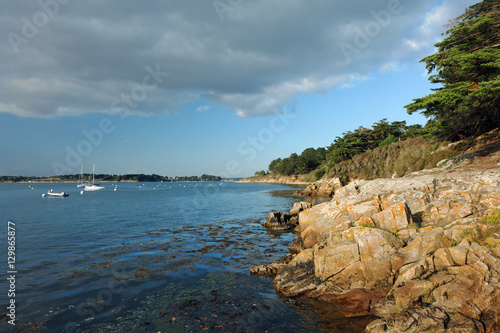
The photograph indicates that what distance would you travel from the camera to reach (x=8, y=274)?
47.4 ft

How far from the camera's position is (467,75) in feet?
73.7

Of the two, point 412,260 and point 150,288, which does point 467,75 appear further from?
point 150,288

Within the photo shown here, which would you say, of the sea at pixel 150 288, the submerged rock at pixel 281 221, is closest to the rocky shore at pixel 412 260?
the sea at pixel 150 288

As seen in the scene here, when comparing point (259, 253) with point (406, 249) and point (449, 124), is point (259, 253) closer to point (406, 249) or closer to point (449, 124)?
point (406, 249)

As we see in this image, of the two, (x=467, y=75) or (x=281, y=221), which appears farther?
(x=281, y=221)

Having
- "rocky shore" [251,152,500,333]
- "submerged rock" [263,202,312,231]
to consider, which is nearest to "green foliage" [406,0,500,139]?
"rocky shore" [251,152,500,333]

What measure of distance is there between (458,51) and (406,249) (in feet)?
67.3

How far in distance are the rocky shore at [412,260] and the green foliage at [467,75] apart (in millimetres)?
6188

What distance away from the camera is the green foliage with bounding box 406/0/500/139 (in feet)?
59.5

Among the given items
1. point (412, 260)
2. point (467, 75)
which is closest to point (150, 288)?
point (412, 260)

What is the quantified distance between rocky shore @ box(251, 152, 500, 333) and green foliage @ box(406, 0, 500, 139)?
6.19 metres

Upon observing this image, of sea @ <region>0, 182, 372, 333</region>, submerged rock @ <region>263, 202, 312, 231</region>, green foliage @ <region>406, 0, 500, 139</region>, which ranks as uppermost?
green foliage @ <region>406, 0, 500, 139</region>

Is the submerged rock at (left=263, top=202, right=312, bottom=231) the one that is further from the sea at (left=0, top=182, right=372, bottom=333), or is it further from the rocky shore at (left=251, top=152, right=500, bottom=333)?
the rocky shore at (left=251, top=152, right=500, bottom=333)

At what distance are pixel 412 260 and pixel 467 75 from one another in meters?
21.2
